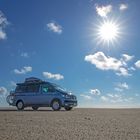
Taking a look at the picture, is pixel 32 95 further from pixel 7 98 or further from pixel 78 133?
pixel 78 133

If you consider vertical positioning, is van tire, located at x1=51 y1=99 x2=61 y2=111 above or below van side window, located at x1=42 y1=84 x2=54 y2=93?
below

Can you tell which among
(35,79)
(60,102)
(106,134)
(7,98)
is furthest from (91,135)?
(7,98)

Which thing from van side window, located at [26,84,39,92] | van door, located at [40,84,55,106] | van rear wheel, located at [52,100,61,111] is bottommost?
van rear wheel, located at [52,100,61,111]

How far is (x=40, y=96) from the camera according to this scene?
25.6 metres

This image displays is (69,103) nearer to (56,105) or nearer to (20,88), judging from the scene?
(56,105)

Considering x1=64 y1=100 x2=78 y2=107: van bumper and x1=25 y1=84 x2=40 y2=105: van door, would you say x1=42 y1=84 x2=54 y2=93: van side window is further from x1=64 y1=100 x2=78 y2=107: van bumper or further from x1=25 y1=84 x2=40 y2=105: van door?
x1=64 y1=100 x2=78 y2=107: van bumper

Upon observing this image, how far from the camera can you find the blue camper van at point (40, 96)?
2483cm

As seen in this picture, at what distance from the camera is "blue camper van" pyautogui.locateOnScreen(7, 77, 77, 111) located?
24.8m

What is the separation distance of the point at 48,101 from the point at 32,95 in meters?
1.62

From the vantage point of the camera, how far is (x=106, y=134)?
30.0 feet

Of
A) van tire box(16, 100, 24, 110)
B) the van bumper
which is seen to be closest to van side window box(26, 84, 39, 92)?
van tire box(16, 100, 24, 110)

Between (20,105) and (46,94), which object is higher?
(46,94)

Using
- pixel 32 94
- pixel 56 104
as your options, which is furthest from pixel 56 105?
pixel 32 94

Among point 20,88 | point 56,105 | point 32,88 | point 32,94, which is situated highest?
point 20,88
